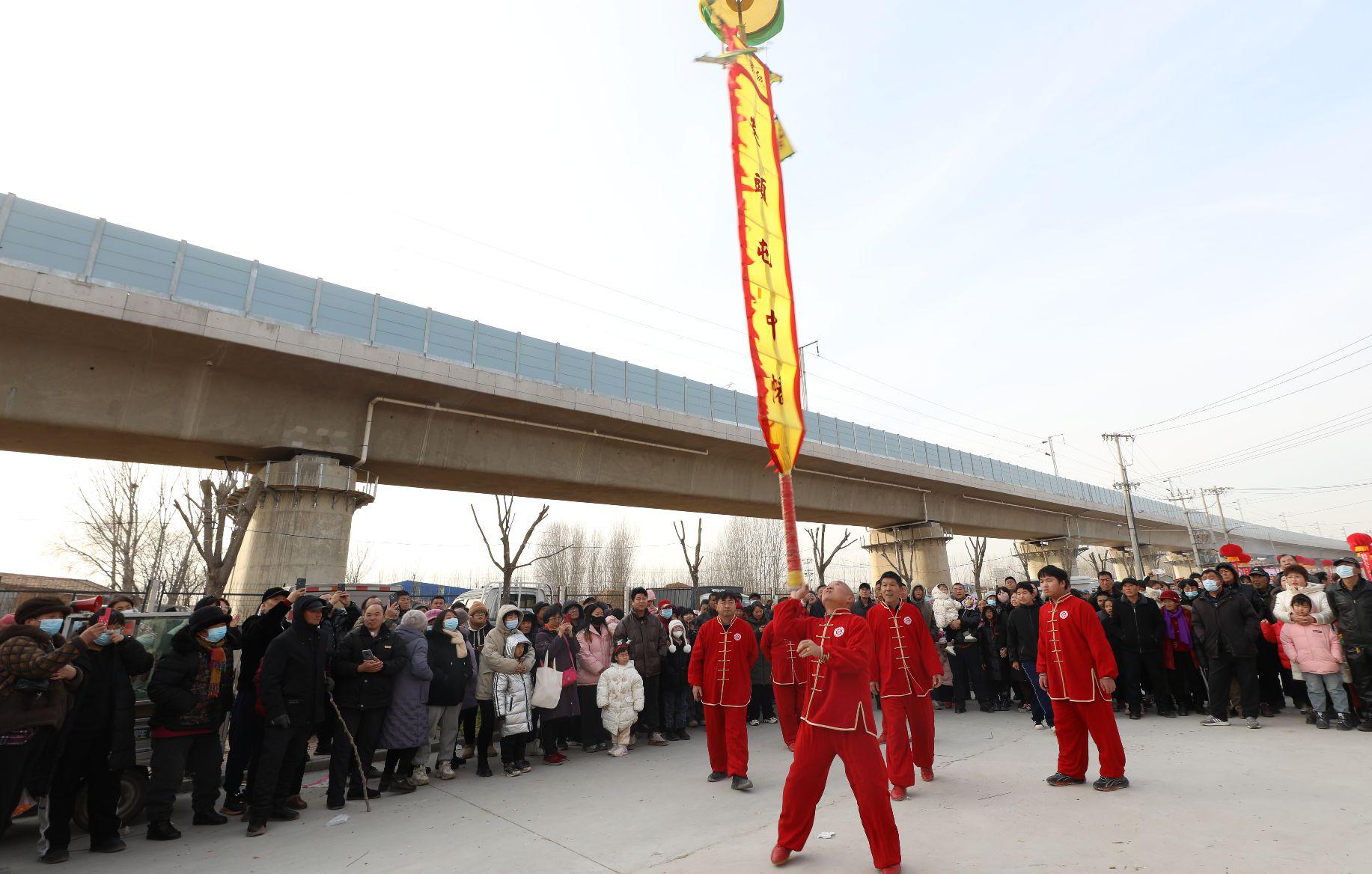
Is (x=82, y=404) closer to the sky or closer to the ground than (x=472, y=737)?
closer to the sky

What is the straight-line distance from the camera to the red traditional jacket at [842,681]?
4117mm

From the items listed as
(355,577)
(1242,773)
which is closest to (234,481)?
(1242,773)

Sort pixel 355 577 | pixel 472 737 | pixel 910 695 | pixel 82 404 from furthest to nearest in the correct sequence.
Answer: pixel 355 577 < pixel 82 404 < pixel 472 737 < pixel 910 695

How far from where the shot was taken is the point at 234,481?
13.0 meters

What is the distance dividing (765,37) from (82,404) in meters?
12.5

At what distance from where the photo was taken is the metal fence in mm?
9961

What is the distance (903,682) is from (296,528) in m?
11.7

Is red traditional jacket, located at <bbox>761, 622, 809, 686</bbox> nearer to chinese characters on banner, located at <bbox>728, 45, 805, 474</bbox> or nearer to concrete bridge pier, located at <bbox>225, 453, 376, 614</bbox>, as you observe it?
chinese characters on banner, located at <bbox>728, 45, 805, 474</bbox>

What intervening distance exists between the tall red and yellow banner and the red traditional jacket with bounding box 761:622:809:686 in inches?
52.9

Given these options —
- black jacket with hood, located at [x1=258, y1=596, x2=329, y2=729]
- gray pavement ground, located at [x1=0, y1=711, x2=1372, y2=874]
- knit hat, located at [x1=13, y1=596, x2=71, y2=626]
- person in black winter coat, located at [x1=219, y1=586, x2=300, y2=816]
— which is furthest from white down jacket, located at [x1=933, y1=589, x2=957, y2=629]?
knit hat, located at [x1=13, y1=596, x2=71, y2=626]

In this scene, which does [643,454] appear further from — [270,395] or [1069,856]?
[1069,856]

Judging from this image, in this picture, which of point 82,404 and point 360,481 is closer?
point 82,404

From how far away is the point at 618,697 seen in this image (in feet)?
26.9

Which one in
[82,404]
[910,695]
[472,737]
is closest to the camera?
[910,695]
